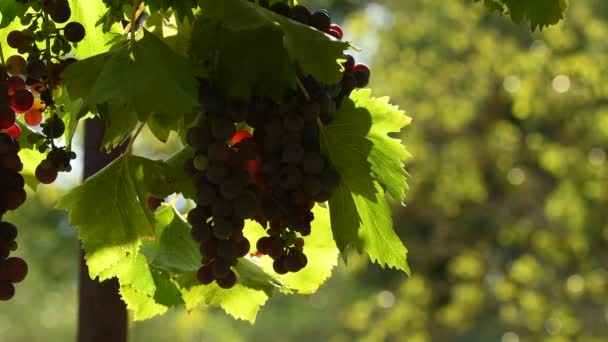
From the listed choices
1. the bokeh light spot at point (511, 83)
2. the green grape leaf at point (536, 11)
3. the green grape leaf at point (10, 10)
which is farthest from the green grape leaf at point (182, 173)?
the bokeh light spot at point (511, 83)

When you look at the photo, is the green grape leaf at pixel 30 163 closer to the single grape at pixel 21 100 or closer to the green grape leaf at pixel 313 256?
the single grape at pixel 21 100

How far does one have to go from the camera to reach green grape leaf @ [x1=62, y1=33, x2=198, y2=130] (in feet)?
2.86

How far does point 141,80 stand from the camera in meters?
0.89

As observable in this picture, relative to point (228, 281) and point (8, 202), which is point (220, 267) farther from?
point (8, 202)

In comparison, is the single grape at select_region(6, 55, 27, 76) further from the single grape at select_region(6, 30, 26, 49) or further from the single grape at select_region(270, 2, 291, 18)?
the single grape at select_region(270, 2, 291, 18)

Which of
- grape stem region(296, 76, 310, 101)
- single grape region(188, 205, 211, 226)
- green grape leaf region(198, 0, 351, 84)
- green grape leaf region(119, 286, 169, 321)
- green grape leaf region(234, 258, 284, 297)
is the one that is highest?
green grape leaf region(198, 0, 351, 84)

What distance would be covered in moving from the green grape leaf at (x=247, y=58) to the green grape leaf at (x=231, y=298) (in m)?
0.33

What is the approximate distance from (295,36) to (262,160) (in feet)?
0.43

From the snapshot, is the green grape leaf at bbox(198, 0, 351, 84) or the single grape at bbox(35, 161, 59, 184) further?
the single grape at bbox(35, 161, 59, 184)

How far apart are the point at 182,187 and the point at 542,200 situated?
6.68 m

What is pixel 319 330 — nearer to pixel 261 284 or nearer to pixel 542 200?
pixel 542 200

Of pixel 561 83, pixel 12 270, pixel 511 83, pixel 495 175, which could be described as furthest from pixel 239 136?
pixel 495 175


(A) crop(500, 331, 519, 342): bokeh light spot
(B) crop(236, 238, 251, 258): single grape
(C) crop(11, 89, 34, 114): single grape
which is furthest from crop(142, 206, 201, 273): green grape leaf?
(A) crop(500, 331, 519, 342): bokeh light spot

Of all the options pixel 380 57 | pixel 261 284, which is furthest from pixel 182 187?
pixel 380 57
